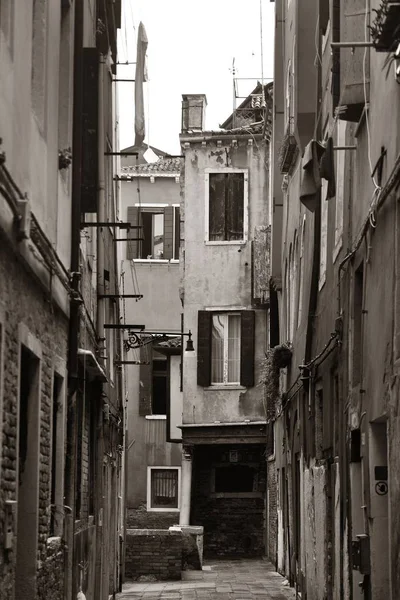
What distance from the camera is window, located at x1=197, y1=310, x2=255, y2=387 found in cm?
2962

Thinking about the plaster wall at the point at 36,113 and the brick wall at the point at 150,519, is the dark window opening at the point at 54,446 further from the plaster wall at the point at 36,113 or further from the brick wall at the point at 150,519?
the brick wall at the point at 150,519

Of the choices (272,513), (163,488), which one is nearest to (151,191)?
(163,488)

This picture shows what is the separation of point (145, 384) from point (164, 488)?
3137 millimetres

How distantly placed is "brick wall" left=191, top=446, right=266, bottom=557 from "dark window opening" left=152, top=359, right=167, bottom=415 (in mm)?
6521

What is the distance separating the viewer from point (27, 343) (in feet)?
31.6

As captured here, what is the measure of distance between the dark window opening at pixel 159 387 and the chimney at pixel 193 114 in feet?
26.4

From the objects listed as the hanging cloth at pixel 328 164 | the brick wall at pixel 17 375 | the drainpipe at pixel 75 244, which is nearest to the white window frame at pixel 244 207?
the drainpipe at pixel 75 244

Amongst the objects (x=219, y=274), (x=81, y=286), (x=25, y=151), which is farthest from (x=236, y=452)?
(x=25, y=151)

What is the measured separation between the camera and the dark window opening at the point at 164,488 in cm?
3606

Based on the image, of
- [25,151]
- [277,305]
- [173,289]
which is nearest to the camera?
[25,151]

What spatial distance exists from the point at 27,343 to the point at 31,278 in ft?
1.86

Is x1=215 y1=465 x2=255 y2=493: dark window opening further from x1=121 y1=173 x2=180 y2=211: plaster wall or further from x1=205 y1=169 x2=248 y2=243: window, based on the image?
x1=121 y1=173 x2=180 y2=211: plaster wall

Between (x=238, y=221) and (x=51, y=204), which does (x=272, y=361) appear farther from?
(x=51, y=204)

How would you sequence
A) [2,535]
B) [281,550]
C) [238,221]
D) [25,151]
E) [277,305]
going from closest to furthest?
[2,535] → [25,151] → [281,550] → [277,305] → [238,221]
